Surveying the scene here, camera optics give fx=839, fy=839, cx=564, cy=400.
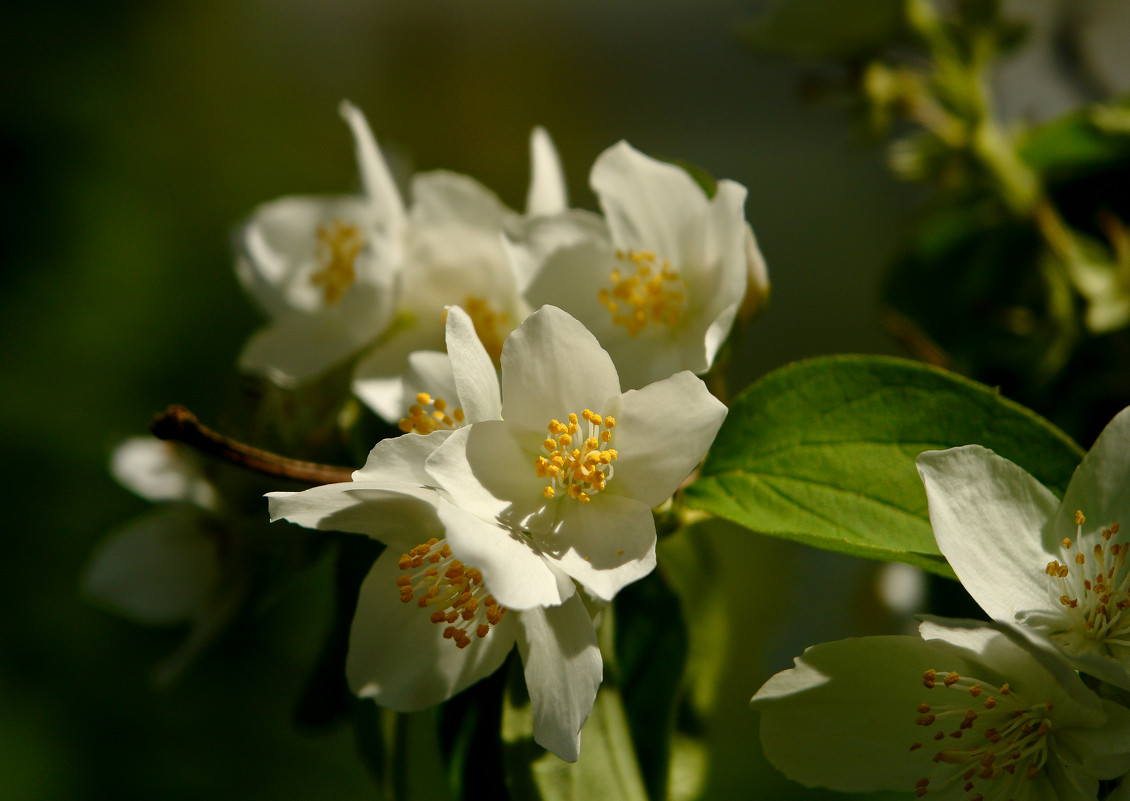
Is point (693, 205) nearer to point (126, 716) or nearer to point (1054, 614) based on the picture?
point (1054, 614)

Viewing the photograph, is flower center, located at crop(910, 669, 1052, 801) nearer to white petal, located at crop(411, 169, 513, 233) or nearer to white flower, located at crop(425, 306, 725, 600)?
white flower, located at crop(425, 306, 725, 600)

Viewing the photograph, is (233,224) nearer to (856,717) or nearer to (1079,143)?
(1079,143)

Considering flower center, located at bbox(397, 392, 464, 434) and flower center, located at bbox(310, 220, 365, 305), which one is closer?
flower center, located at bbox(397, 392, 464, 434)

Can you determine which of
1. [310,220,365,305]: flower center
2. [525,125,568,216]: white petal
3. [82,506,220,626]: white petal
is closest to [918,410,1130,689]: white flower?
[525,125,568,216]: white petal

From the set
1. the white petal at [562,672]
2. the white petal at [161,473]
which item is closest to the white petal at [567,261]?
the white petal at [562,672]

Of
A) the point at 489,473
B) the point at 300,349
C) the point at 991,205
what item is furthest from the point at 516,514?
the point at 991,205

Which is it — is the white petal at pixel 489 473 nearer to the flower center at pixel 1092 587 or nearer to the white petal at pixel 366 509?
the white petal at pixel 366 509

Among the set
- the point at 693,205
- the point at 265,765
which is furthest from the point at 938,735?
the point at 265,765
